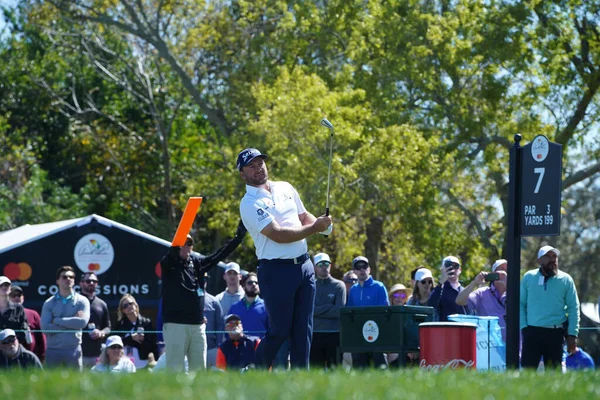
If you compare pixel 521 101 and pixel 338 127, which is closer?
pixel 338 127

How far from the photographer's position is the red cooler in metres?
10.1

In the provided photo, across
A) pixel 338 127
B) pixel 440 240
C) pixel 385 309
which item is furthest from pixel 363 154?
pixel 385 309

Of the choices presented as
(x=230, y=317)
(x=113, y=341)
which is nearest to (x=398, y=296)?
(x=230, y=317)

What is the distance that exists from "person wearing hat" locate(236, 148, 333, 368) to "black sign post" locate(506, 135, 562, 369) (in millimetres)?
2264

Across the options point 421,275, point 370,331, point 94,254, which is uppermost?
point 94,254

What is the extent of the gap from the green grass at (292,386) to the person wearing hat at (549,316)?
5.95m

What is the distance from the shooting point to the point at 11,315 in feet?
48.3

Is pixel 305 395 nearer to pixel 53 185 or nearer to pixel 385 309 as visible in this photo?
pixel 385 309

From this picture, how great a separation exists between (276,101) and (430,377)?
21078 millimetres

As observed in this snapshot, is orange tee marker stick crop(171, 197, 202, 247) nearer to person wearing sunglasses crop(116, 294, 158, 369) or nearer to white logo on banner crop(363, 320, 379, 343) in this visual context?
white logo on banner crop(363, 320, 379, 343)

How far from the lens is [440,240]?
99.7ft

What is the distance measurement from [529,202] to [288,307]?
2.83m

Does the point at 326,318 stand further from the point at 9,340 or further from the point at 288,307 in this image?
the point at 288,307

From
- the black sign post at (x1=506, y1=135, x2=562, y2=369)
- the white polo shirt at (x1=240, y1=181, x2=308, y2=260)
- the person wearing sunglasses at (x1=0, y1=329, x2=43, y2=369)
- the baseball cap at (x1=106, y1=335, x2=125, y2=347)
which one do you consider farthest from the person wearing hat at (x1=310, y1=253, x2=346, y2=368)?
the white polo shirt at (x1=240, y1=181, x2=308, y2=260)
